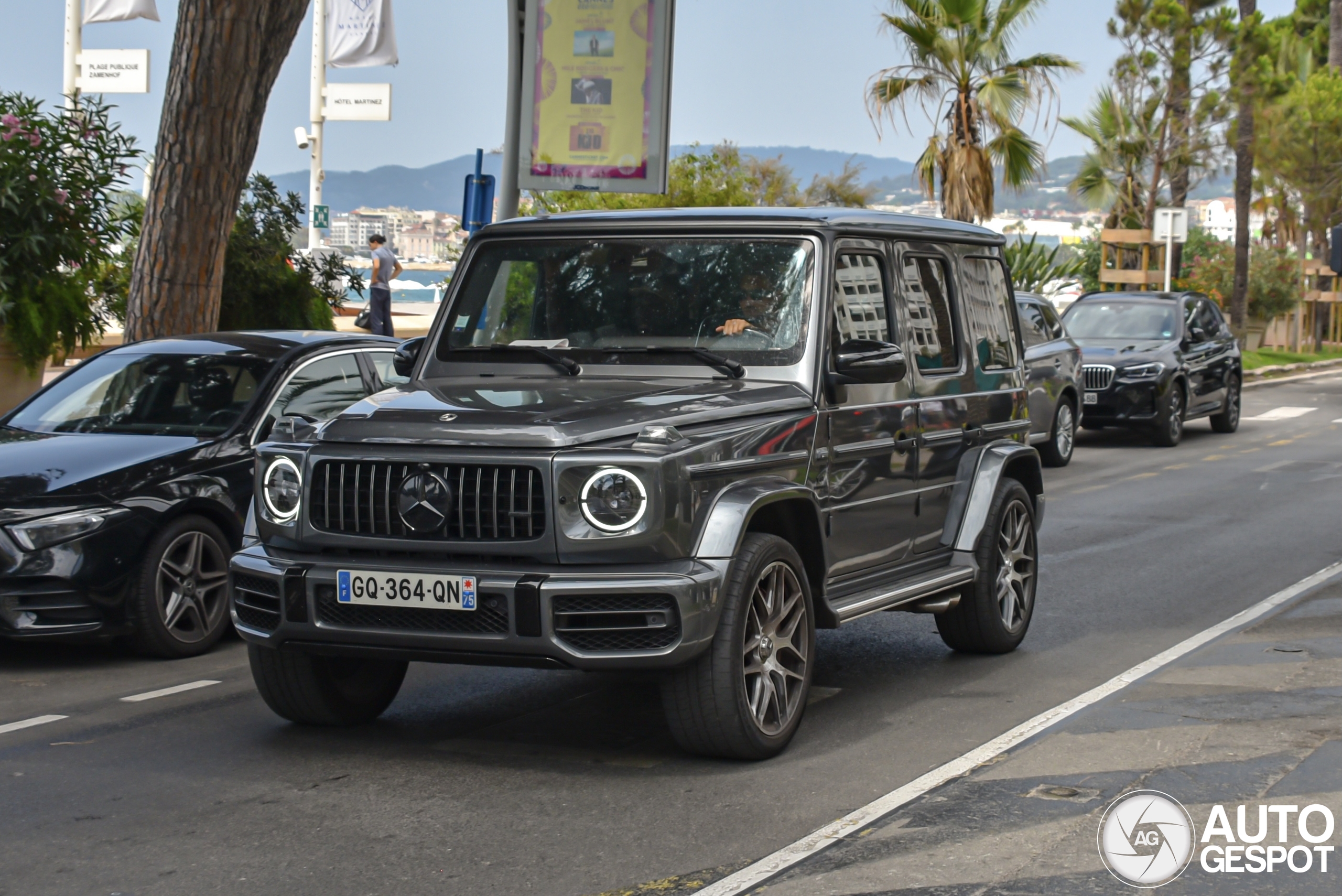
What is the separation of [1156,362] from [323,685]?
15350mm

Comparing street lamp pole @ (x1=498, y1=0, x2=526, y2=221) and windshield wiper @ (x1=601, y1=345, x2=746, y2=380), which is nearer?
windshield wiper @ (x1=601, y1=345, x2=746, y2=380)

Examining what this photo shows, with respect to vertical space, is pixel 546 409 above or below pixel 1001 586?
above

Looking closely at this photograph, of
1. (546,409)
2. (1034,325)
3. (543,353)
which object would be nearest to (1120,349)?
(1034,325)

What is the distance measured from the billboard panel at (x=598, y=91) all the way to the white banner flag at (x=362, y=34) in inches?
895

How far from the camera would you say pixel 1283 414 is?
25.5 metres

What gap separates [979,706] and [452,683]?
7.48 ft

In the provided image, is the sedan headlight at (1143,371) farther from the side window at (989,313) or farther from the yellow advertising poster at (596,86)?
the side window at (989,313)

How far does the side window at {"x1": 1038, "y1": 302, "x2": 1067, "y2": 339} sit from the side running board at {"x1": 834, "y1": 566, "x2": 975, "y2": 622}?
425 inches

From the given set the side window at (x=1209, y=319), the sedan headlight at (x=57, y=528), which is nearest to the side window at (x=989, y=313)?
the sedan headlight at (x=57, y=528)

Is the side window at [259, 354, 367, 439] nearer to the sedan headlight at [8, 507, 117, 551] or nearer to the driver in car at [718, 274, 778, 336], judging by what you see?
the sedan headlight at [8, 507, 117, 551]

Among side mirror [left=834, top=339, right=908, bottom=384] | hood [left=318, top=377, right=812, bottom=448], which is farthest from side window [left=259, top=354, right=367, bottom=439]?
side mirror [left=834, top=339, right=908, bottom=384]

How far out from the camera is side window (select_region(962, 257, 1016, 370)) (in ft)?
25.7

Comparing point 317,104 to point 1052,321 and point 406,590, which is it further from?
point 406,590

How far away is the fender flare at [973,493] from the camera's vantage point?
7.37 meters
